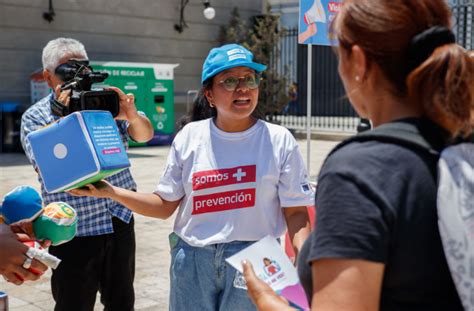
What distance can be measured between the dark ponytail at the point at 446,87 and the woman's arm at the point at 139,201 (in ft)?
5.08

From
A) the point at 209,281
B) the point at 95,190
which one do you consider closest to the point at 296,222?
the point at 209,281

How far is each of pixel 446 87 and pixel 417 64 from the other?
8 centimetres

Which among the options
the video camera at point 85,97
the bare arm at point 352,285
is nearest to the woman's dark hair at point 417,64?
the bare arm at point 352,285

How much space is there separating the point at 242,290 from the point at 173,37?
55.8 feet

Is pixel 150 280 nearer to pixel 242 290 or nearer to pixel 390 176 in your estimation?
pixel 242 290

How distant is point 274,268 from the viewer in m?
1.65

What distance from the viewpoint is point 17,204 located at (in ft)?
7.56

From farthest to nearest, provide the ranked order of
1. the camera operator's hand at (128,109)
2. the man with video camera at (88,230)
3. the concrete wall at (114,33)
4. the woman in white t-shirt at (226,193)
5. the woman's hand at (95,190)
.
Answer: the concrete wall at (114,33) → the man with video camera at (88,230) → the camera operator's hand at (128,109) → the woman in white t-shirt at (226,193) → the woman's hand at (95,190)

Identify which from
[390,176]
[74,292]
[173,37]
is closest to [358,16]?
[390,176]

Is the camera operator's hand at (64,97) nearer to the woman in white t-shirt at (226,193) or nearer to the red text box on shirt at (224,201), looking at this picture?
the woman in white t-shirt at (226,193)

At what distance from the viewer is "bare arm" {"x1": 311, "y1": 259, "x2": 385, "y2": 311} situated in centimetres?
132

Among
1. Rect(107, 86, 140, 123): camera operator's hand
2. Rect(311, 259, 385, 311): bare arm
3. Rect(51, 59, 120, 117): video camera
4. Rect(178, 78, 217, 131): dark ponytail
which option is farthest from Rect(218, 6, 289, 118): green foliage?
Rect(311, 259, 385, 311): bare arm

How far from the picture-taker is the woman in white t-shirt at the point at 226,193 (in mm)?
2771

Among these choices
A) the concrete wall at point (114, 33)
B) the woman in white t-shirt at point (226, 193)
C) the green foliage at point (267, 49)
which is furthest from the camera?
the green foliage at point (267, 49)
